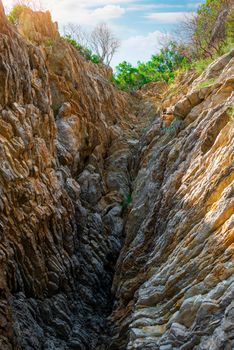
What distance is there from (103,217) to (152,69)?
2617 centimetres

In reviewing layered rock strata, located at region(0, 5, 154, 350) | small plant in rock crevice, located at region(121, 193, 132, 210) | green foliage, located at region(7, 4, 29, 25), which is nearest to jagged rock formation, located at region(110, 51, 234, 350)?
layered rock strata, located at region(0, 5, 154, 350)

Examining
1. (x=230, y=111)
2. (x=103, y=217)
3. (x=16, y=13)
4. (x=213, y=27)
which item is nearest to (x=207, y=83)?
(x=230, y=111)

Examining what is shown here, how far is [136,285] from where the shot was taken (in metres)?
12.3

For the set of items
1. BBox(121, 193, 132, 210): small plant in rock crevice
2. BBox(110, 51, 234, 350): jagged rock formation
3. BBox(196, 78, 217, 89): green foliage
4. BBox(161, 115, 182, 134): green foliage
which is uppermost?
BBox(196, 78, 217, 89): green foliage

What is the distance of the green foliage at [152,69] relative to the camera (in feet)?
130

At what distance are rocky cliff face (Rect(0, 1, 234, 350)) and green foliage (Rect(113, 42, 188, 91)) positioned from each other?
682 inches

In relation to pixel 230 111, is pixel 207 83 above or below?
above

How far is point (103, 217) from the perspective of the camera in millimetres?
18938

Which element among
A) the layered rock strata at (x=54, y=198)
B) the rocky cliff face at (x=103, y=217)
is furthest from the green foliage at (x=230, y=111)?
the layered rock strata at (x=54, y=198)

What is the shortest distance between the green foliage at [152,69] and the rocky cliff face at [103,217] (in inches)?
682

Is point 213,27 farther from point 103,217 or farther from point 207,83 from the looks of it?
point 103,217

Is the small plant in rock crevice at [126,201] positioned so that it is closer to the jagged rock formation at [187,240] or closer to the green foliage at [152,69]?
the jagged rock formation at [187,240]

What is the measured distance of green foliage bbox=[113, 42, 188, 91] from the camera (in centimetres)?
3953

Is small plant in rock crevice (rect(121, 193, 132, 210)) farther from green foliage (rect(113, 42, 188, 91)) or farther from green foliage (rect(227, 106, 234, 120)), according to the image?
green foliage (rect(113, 42, 188, 91))
